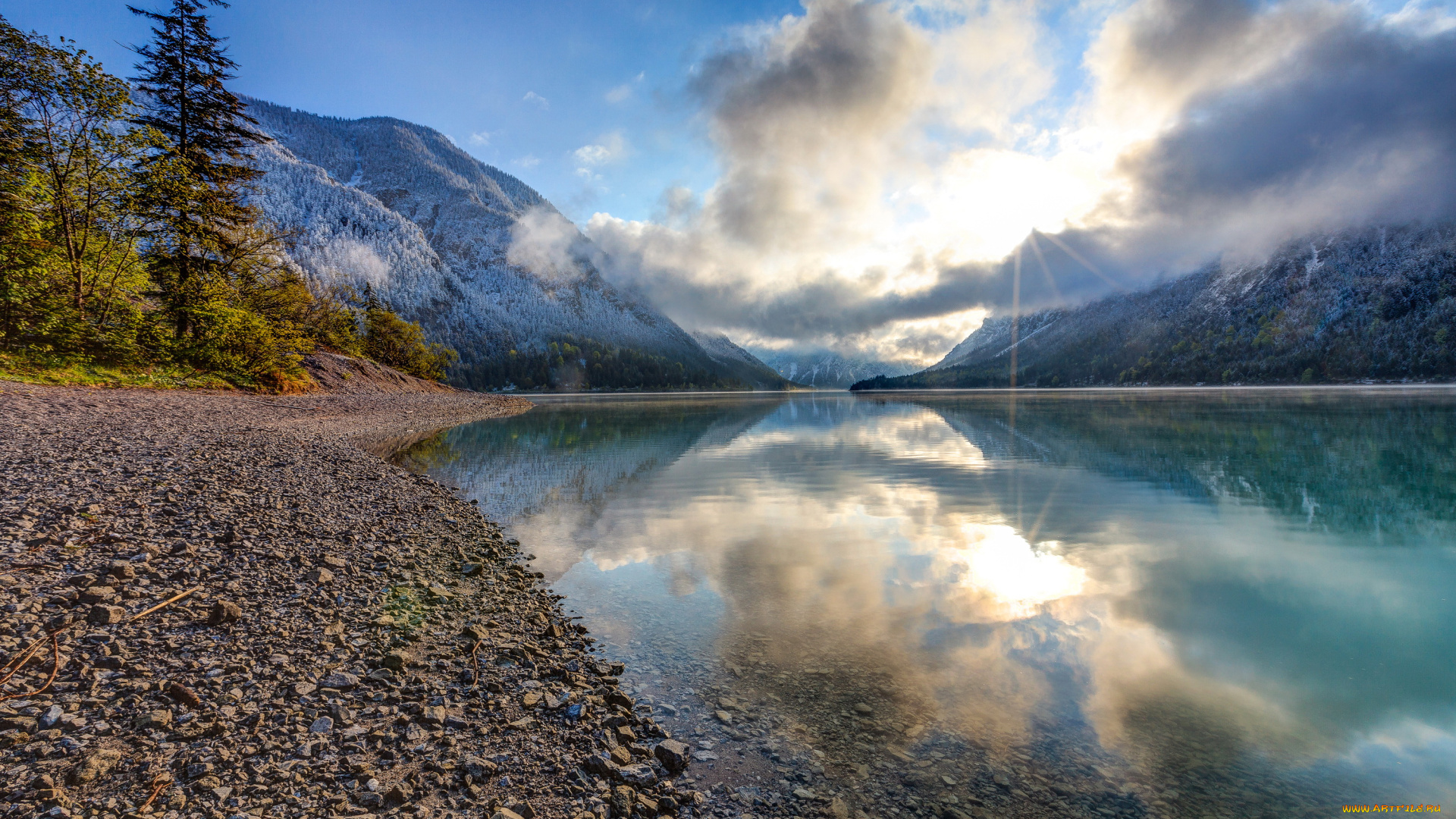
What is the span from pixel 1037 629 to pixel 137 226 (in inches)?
1697

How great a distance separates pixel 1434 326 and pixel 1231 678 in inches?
10714

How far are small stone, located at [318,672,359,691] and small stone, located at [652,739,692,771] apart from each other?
3.06m

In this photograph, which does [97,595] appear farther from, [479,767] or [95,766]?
[479,767]

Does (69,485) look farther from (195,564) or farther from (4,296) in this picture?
(4,296)

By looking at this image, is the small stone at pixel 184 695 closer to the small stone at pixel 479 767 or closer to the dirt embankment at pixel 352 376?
the small stone at pixel 479 767

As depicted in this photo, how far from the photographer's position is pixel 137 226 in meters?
29.7

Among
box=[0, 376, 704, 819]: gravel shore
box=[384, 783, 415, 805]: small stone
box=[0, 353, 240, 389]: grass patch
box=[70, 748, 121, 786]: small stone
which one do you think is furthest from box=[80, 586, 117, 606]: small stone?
box=[0, 353, 240, 389]: grass patch

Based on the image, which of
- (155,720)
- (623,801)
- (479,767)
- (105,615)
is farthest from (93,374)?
(623,801)

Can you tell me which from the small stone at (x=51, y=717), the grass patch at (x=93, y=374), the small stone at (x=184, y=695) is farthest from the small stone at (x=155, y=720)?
the grass patch at (x=93, y=374)

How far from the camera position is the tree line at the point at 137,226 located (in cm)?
2436

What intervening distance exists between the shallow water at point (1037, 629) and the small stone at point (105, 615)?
5.12 m

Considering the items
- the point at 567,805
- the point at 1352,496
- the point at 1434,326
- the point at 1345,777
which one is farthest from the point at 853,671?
the point at 1434,326

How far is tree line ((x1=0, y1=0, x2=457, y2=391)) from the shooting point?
2436 cm

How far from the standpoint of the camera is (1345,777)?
5527 mm
